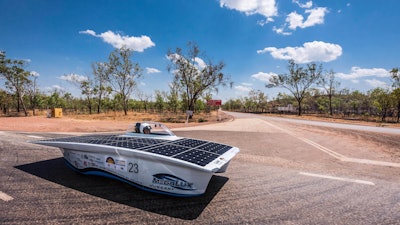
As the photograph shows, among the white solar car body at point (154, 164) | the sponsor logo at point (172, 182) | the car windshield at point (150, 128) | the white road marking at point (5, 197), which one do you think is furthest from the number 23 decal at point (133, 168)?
the white road marking at point (5, 197)

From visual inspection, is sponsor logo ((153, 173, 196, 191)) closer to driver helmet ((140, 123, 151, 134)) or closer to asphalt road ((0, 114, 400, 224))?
asphalt road ((0, 114, 400, 224))

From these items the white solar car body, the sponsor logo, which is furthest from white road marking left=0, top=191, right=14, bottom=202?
the sponsor logo

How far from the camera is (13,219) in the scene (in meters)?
2.71

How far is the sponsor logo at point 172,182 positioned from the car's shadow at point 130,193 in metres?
0.37

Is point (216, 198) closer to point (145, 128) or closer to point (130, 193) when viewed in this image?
point (130, 193)

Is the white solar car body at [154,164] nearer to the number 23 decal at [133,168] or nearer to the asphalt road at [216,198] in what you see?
the number 23 decal at [133,168]

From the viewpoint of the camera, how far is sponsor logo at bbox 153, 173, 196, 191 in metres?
3.19

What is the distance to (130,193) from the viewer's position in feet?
12.1

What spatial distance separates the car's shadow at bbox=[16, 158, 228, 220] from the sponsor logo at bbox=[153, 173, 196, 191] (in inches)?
14.6

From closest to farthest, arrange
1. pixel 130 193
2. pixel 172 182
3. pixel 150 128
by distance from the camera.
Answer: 1. pixel 172 182
2. pixel 130 193
3. pixel 150 128

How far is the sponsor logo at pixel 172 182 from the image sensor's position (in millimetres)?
3193

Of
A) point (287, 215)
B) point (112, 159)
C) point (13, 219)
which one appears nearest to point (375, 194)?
point (287, 215)

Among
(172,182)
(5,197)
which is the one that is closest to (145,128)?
(172,182)

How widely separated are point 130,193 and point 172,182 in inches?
40.1
